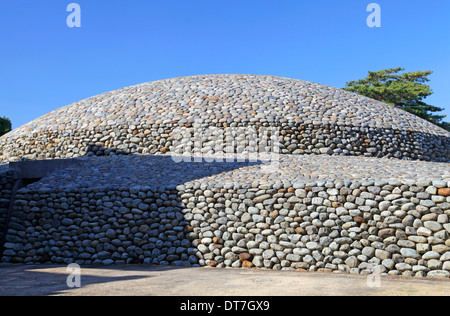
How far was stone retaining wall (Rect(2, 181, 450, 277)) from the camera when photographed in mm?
7641

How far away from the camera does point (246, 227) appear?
8.43 meters

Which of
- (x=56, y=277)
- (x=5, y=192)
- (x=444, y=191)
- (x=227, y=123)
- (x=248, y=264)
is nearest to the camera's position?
(x=56, y=277)

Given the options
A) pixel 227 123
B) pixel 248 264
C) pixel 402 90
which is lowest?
pixel 248 264

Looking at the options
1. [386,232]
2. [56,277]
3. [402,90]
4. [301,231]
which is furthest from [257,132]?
[402,90]

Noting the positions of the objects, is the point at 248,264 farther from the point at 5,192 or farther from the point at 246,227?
the point at 5,192

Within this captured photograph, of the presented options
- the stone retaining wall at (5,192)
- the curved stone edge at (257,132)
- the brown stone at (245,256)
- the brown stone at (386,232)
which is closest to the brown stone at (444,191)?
the brown stone at (386,232)

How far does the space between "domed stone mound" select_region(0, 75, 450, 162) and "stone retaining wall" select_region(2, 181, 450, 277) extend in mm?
4189

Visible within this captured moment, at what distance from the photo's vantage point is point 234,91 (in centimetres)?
1548

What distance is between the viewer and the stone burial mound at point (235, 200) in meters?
7.77

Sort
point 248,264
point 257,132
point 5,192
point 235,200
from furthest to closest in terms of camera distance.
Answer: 1. point 257,132
2. point 5,192
3. point 235,200
4. point 248,264

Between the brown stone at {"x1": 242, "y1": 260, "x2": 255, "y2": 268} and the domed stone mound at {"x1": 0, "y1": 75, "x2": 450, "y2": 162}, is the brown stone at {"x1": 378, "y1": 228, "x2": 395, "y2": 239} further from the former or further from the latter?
the domed stone mound at {"x1": 0, "y1": 75, "x2": 450, "y2": 162}

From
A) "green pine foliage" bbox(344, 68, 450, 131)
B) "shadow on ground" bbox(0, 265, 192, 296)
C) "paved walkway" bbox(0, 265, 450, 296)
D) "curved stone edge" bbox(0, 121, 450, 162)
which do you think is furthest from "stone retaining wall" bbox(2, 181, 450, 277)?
"green pine foliage" bbox(344, 68, 450, 131)

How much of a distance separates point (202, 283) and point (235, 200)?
9.32ft
